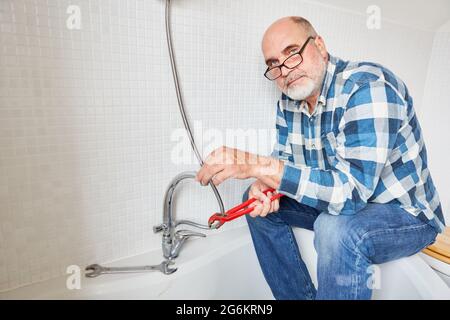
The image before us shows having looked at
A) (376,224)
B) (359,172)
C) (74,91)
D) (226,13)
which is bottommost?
(376,224)

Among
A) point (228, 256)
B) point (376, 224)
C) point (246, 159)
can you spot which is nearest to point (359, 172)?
point (376, 224)

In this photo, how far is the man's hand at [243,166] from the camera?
0.72 m

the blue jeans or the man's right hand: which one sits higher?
the man's right hand

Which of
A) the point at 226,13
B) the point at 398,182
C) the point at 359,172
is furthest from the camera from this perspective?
the point at 226,13

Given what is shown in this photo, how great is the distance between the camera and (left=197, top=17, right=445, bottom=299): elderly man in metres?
0.69

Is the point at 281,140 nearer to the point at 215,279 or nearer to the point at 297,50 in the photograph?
the point at 297,50

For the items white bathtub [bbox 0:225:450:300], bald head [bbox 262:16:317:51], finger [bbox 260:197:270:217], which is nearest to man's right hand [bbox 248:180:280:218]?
finger [bbox 260:197:270:217]

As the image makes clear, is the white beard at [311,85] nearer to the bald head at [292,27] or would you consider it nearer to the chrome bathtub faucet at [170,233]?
the bald head at [292,27]

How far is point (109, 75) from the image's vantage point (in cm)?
80

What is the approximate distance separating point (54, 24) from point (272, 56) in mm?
545

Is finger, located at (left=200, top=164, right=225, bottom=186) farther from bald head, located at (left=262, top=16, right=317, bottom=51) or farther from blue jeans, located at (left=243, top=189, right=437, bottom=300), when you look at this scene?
bald head, located at (left=262, top=16, right=317, bottom=51)

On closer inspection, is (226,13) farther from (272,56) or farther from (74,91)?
(74,91)

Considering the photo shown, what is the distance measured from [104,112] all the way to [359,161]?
0.64 metres

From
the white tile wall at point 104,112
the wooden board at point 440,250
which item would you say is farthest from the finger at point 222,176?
the wooden board at point 440,250
